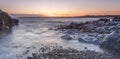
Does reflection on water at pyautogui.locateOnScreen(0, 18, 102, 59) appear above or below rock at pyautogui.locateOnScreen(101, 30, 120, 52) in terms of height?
below

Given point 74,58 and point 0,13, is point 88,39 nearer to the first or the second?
point 74,58

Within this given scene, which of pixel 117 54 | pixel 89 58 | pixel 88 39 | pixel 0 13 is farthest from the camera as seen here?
pixel 0 13

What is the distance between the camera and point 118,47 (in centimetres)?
2152

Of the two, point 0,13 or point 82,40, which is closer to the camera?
point 82,40

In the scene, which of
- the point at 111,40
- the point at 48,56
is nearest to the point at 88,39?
the point at 111,40

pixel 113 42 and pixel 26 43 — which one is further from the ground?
pixel 113 42

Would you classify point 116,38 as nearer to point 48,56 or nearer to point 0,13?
point 48,56

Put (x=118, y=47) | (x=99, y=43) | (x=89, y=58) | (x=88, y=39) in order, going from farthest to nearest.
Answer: (x=88, y=39) < (x=99, y=43) < (x=118, y=47) < (x=89, y=58)

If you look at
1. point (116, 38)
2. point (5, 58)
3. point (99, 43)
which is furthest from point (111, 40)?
point (5, 58)

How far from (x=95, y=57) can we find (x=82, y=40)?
10691 mm

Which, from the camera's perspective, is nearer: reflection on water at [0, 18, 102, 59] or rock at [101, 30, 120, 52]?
reflection on water at [0, 18, 102, 59]

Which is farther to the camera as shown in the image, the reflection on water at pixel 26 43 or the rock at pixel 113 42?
the rock at pixel 113 42

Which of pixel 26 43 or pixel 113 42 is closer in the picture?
pixel 113 42

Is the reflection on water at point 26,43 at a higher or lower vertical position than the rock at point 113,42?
lower
